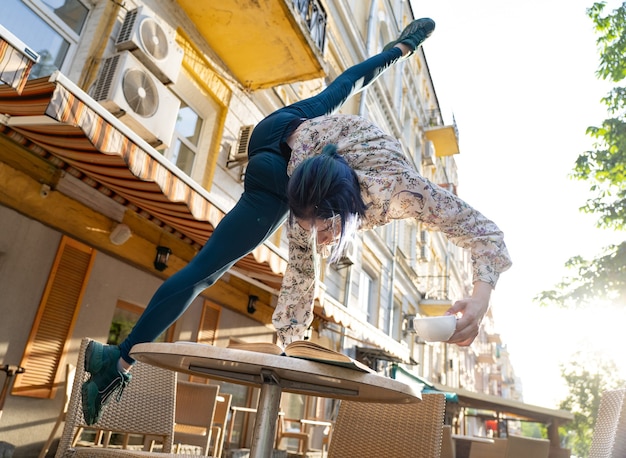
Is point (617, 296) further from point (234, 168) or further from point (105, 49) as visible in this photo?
point (105, 49)

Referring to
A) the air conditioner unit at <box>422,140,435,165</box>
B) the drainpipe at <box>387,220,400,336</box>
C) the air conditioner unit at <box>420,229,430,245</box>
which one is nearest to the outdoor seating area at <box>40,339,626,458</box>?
the drainpipe at <box>387,220,400,336</box>

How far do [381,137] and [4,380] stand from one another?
4.57 metres

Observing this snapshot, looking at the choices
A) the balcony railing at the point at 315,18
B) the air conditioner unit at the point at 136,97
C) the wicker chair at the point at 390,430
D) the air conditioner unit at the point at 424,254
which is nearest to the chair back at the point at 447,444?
the wicker chair at the point at 390,430

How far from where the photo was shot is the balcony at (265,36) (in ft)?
23.5

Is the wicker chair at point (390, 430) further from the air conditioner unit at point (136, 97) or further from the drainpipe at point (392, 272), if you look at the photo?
the drainpipe at point (392, 272)

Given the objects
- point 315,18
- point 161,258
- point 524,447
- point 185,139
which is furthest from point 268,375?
point 315,18

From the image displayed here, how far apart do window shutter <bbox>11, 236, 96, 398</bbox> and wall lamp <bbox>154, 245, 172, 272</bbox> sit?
1029mm

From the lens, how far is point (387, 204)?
1.67m

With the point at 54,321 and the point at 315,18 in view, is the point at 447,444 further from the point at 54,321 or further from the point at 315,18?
the point at 315,18

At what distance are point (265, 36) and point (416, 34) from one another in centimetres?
569

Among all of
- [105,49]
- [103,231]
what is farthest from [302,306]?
[105,49]

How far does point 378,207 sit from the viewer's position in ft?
5.50

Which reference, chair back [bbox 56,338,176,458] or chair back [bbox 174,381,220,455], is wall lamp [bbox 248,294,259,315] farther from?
chair back [bbox 56,338,176,458]

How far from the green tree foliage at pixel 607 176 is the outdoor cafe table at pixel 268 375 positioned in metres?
9.51
